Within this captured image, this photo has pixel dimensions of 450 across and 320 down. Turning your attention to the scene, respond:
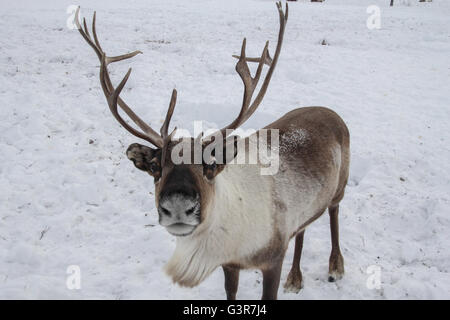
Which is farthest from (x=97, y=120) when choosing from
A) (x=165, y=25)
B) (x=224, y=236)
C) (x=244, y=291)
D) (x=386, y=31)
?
(x=386, y=31)

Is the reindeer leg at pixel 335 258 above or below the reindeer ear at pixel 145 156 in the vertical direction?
below

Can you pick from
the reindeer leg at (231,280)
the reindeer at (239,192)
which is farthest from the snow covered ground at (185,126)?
the reindeer at (239,192)

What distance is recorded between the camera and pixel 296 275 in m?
3.25

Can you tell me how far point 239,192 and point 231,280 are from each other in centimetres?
79

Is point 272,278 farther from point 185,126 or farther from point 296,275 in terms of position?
point 185,126

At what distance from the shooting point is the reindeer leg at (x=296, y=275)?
3.22 metres

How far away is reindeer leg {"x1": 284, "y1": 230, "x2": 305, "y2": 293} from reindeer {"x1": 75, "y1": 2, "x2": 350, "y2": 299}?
0.40 meters

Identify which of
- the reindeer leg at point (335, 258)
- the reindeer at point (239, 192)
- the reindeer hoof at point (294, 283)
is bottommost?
the reindeer hoof at point (294, 283)

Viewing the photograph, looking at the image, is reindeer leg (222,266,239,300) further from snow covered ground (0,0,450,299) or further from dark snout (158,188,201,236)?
dark snout (158,188,201,236)

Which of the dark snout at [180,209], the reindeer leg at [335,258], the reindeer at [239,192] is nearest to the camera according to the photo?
the dark snout at [180,209]

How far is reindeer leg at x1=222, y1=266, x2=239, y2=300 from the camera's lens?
273cm

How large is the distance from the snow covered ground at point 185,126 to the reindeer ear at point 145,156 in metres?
1.33

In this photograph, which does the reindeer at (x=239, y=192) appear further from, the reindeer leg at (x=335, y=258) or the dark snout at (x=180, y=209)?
the reindeer leg at (x=335, y=258)

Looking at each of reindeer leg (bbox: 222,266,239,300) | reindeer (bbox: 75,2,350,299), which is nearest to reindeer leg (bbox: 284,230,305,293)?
reindeer (bbox: 75,2,350,299)
